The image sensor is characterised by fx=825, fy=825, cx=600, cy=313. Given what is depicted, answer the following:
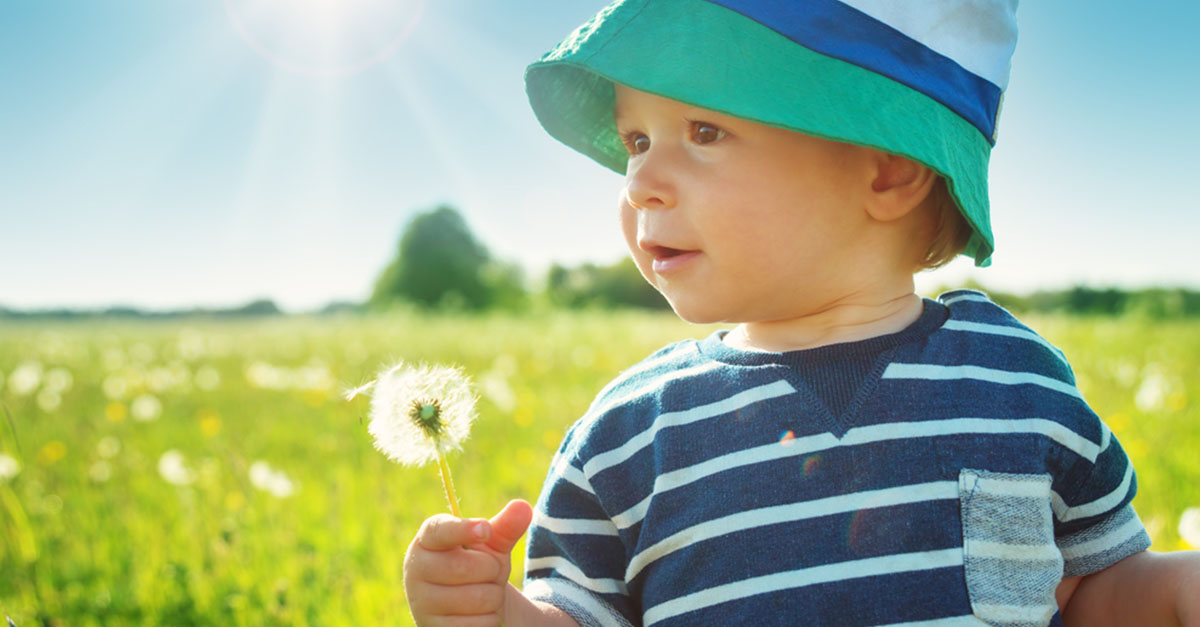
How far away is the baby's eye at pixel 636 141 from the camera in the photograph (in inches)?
62.7

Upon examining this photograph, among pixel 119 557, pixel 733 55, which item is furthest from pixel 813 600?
pixel 119 557

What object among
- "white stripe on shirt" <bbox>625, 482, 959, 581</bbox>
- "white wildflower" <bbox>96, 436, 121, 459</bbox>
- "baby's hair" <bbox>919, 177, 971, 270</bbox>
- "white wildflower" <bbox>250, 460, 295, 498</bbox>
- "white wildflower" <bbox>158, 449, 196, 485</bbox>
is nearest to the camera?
"white stripe on shirt" <bbox>625, 482, 959, 581</bbox>

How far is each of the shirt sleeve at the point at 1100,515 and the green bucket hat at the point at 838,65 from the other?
0.45 meters

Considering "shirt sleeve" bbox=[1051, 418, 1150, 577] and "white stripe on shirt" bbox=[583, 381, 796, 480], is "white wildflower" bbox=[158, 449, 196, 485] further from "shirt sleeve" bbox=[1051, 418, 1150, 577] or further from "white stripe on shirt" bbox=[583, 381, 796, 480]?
"shirt sleeve" bbox=[1051, 418, 1150, 577]

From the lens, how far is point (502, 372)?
6.68 m

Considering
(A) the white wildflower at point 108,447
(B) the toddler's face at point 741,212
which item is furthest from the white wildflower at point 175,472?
(B) the toddler's face at point 741,212

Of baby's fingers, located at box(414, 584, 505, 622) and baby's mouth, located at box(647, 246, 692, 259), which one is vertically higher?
baby's mouth, located at box(647, 246, 692, 259)

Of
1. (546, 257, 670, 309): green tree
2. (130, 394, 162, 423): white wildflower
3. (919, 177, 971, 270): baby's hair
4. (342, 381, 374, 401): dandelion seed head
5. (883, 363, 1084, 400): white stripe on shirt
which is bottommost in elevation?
(546, 257, 670, 309): green tree

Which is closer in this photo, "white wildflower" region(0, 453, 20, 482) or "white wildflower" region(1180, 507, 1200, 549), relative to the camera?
"white wildflower" region(1180, 507, 1200, 549)

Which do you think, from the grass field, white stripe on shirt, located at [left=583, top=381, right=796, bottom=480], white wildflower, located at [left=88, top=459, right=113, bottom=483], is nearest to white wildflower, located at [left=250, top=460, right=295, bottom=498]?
the grass field

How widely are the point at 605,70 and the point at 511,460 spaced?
2643 mm

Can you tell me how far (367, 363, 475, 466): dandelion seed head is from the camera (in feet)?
3.76

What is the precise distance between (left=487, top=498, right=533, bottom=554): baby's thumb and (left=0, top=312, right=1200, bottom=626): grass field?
41.2 inches

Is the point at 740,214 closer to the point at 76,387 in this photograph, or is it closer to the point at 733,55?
the point at 733,55
